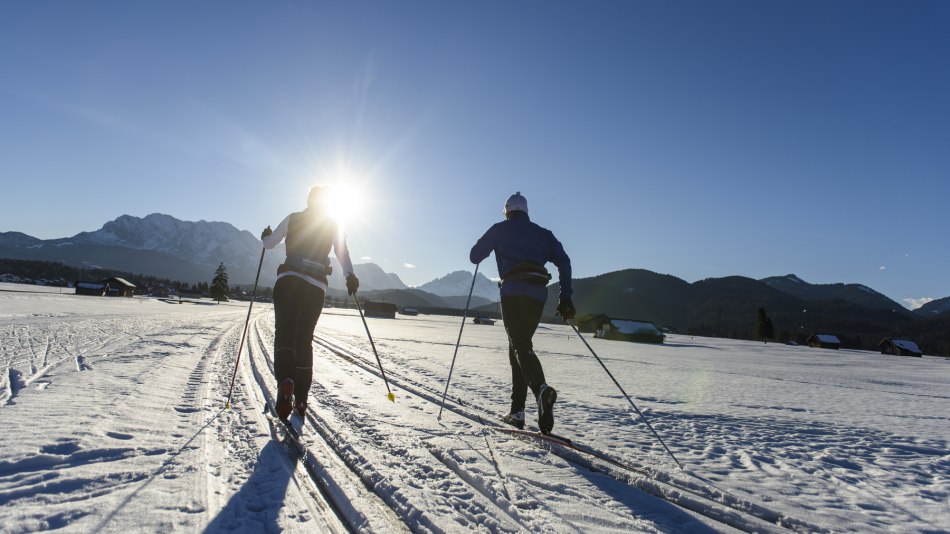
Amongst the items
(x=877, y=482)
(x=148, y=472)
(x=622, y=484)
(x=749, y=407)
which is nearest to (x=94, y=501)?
(x=148, y=472)

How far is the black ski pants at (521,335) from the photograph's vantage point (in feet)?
12.6

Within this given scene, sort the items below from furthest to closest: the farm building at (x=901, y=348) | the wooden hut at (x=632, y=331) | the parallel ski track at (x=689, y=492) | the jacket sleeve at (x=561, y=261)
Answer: the farm building at (x=901, y=348) → the wooden hut at (x=632, y=331) → the jacket sleeve at (x=561, y=261) → the parallel ski track at (x=689, y=492)

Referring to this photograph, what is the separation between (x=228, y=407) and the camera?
157 inches

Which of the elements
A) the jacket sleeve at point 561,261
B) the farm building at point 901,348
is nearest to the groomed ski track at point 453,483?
the jacket sleeve at point 561,261

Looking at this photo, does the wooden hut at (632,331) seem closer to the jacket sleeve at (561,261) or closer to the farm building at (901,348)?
the farm building at (901,348)

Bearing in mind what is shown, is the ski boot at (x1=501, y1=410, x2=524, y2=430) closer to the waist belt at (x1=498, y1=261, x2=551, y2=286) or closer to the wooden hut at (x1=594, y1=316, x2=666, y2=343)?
the waist belt at (x1=498, y1=261, x2=551, y2=286)

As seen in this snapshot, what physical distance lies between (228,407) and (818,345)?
72554 millimetres

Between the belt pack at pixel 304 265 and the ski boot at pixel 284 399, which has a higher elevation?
the belt pack at pixel 304 265

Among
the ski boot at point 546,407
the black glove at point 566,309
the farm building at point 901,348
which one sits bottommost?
the ski boot at point 546,407

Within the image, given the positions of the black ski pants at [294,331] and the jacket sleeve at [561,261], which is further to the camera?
the jacket sleeve at [561,261]

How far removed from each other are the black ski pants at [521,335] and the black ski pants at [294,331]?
160 cm

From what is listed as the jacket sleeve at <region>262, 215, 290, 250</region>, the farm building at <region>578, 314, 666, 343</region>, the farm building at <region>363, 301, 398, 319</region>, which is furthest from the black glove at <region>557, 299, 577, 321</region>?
the farm building at <region>363, 301, 398, 319</region>

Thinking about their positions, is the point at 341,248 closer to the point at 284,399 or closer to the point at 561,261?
the point at 284,399

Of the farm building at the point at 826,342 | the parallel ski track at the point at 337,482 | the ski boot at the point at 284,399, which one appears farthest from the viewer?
the farm building at the point at 826,342
